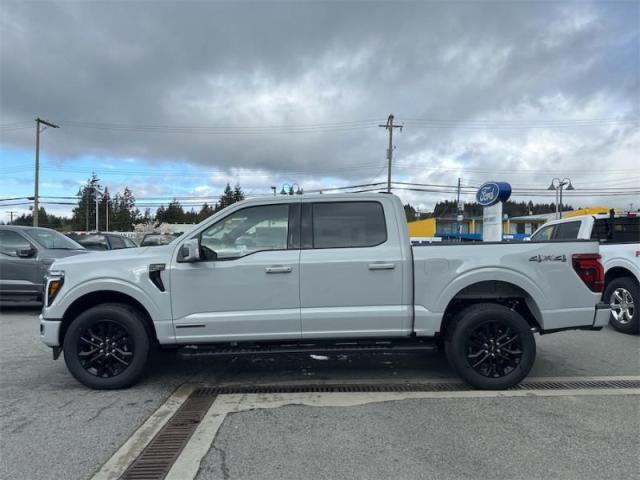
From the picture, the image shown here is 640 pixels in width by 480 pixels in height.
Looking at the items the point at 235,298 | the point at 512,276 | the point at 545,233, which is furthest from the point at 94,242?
the point at 512,276

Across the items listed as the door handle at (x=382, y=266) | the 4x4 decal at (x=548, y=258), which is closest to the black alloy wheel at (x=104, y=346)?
the door handle at (x=382, y=266)

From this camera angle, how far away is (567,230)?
8445mm

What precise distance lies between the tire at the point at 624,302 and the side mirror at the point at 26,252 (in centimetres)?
1060

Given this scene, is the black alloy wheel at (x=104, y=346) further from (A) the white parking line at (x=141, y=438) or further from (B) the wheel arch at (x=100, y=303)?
(A) the white parking line at (x=141, y=438)

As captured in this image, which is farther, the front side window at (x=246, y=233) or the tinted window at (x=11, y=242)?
the tinted window at (x=11, y=242)

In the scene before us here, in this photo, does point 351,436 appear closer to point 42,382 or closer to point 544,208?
point 42,382

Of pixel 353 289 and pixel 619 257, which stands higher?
pixel 619 257

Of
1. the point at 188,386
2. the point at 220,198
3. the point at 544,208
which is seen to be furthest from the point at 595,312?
the point at 544,208

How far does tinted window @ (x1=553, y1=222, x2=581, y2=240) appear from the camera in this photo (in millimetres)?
8203

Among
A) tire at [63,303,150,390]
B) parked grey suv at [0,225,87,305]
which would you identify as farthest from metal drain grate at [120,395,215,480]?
parked grey suv at [0,225,87,305]

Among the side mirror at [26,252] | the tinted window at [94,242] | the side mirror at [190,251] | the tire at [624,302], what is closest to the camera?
the side mirror at [190,251]

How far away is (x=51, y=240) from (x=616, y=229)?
10993mm

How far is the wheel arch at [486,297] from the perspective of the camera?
4836 millimetres

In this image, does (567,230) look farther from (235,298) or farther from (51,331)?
(51,331)
